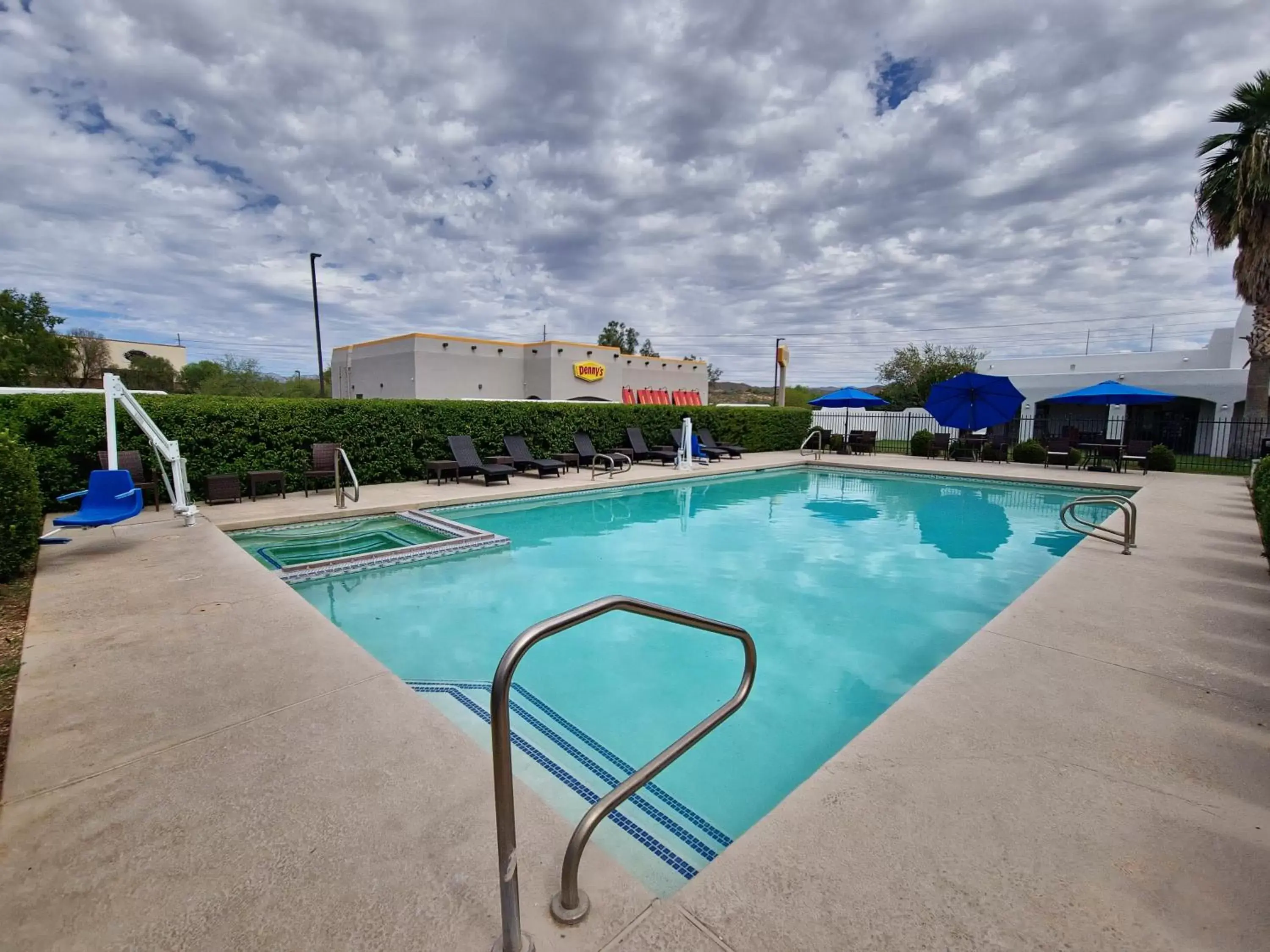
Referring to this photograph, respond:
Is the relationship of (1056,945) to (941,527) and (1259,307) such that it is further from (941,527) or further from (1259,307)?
(1259,307)

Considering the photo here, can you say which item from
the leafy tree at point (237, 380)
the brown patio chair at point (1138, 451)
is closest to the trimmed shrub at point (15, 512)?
the brown patio chair at point (1138, 451)

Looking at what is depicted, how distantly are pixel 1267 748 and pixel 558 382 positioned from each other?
1264 inches

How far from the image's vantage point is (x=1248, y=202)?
1349cm

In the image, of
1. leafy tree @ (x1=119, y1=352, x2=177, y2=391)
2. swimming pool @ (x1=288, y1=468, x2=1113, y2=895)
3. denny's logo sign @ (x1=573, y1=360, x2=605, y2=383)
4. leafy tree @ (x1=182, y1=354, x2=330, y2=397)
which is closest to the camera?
swimming pool @ (x1=288, y1=468, x2=1113, y2=895)

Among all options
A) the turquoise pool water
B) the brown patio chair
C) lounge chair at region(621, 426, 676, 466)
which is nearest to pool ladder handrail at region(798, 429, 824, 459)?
lounge chair at region(621, 426, 676, 466)

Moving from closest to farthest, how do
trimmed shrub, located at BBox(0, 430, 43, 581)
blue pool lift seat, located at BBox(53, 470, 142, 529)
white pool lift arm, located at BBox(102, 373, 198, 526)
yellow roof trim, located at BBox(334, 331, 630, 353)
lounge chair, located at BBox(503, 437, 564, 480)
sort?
trimmed shrub, located at BBox(0, 430, 43, 581)
blue pool lift seat, located at BBox(53, 470, 142, 529)
white pool lift arm, located at BBox(102, 373, 198, 526)
lounge chair, located at BBox(503, 437, 564, 480)
yellow roof trim, located at BBox(334, 331, 630, 353)

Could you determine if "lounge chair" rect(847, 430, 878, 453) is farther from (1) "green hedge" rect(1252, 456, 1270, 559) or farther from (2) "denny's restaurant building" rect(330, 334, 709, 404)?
(2) "denny's restaurant building" rect(330, 334, 709, 404)

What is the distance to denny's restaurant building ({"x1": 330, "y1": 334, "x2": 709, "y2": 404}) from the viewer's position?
3034cm

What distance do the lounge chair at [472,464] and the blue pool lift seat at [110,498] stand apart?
545cm

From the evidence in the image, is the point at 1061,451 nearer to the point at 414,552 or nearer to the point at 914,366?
the point at 414,552

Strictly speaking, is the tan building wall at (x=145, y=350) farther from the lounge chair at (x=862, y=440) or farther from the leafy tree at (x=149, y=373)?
the lounge chair at (x=862, y=440)

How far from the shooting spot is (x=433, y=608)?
5.41 metres

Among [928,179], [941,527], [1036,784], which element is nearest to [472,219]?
[928,179]

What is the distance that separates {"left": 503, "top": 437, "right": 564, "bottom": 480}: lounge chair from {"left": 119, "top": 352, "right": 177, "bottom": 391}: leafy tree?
47.5 meters
